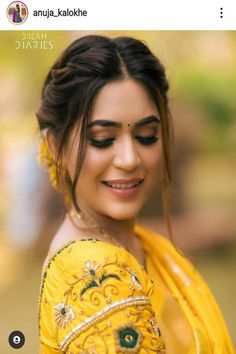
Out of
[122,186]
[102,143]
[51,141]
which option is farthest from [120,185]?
[51,141]

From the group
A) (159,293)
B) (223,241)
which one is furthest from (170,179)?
(159,293)

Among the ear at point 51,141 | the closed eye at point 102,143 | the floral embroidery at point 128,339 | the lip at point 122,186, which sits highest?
the ear at point 51,141

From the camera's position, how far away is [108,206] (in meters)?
1.38

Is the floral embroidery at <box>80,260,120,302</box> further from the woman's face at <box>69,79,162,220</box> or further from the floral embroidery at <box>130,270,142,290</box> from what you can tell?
the woman's face at <box>69,79,162,220</box>

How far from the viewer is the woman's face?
1.30 m

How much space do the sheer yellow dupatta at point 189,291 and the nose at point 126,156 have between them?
1.09 feet

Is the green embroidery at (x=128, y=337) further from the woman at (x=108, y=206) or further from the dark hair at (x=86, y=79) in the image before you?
the dark hair at (x=86, y=79)

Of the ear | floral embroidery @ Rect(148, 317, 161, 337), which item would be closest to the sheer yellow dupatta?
floral embroidery @ Rect(148, 317, 161, 337)

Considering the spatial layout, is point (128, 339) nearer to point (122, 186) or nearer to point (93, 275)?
point (93, 275)

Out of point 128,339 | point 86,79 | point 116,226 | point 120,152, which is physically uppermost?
point 86,79

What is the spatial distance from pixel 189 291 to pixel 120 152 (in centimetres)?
44

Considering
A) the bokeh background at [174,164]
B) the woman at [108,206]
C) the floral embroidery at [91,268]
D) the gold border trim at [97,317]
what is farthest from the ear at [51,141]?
the gold border trim at [97,317]

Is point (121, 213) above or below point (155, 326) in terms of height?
above

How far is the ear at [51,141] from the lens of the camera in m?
1.43
